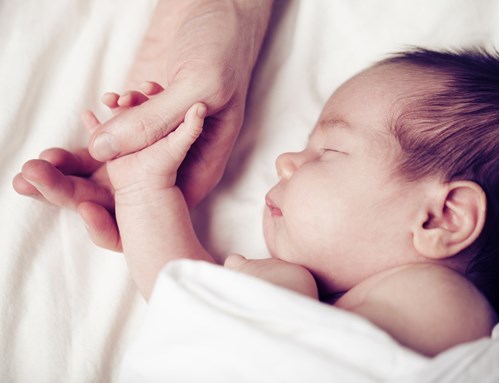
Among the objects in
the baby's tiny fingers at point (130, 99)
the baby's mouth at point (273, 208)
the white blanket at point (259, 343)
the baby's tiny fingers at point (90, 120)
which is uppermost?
the baby's tiny fingers at point (130, 99)

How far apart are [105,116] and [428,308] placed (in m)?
0.86

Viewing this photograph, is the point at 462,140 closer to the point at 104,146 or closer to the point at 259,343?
the point at 259,343

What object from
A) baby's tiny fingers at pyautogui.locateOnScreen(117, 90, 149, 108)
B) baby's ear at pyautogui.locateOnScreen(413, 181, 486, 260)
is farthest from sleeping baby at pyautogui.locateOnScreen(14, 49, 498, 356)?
baby's tiny fingers at pyautogui.locateOnScreen(117, 90, 149, 108)

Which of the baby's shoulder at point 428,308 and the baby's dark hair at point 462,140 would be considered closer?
the baby's shoulder at point 428,308

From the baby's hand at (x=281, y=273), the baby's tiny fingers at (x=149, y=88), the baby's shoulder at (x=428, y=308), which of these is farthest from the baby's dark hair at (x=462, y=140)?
the baby's tiny fingers at (x=149, y=88)

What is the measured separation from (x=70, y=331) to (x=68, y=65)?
63 cm

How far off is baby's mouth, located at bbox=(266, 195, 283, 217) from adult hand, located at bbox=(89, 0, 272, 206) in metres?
0.16

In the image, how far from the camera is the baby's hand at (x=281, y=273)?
903 millimetres

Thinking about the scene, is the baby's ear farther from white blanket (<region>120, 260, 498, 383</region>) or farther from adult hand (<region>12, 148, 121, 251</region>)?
adult hand (<region>12, 148, 121, 251</region>)

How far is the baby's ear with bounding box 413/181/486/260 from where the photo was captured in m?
0.90

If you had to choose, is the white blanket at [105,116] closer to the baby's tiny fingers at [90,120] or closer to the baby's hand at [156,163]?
the baby's tiny fingers at [90,120]

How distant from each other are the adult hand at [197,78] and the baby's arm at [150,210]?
37 mm

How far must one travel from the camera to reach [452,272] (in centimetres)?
88

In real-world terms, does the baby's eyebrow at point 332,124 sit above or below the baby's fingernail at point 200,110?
below
